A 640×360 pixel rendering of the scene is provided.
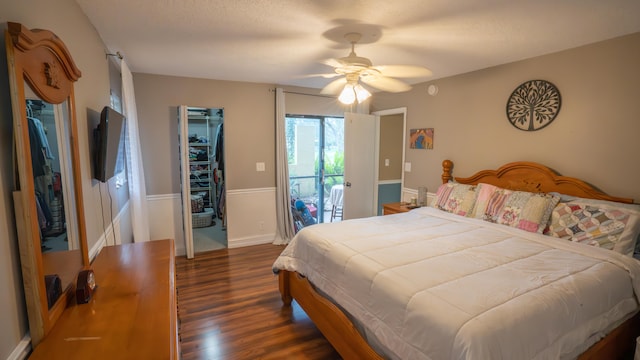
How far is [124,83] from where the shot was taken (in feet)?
9.94

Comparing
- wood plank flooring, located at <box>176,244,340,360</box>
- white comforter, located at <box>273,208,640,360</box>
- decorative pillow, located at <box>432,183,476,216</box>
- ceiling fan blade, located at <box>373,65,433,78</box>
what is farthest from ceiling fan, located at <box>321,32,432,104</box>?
wood plank flooring, located at <box>176,244,340,360</box>

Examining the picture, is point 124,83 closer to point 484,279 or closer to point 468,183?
point 484,279

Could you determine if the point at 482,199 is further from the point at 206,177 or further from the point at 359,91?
the point at 206,177

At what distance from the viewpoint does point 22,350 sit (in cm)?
103

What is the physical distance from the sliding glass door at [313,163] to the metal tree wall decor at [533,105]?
2.66m

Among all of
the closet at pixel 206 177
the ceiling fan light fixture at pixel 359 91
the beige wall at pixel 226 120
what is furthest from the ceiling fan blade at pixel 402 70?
the closet at pixel 206 177

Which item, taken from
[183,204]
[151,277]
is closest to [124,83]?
[183,204]

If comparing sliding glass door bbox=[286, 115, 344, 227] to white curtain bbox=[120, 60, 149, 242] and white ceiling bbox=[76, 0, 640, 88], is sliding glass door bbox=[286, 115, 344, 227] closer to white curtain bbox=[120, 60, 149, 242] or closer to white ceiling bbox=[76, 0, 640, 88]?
white ceiling bbox=[76, 0, 640, 88]

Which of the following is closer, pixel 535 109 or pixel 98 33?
pixel 98 33

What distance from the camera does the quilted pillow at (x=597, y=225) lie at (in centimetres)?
217

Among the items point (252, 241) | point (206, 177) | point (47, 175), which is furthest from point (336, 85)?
point (206, 177)

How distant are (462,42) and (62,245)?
3002 millimetres

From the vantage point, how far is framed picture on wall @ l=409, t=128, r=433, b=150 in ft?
13.4

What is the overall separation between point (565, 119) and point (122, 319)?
362 centimetres
